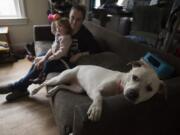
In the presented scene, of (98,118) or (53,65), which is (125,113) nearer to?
(98,118)

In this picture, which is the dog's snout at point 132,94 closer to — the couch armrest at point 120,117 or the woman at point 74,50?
the couch armrest at point 120,117

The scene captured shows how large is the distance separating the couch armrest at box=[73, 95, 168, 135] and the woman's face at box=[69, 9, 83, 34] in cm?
123

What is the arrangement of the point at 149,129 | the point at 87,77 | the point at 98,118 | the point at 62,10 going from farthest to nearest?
Result: the point at 62,10, the point at 87,77, the point at 149,129, the point at 98,118

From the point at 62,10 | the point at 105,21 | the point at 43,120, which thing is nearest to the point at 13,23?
the point at 62,10

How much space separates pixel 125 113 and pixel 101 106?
5.3 inches

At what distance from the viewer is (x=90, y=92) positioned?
1197mm

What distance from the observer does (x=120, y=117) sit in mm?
843

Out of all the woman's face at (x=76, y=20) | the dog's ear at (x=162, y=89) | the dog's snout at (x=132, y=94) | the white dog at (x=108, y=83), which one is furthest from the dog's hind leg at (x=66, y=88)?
the woman's face at (x=76, y=20)

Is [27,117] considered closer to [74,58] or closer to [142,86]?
[74,58]

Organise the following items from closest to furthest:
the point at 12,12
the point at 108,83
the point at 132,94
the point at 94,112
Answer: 1. the point at 94,112
2. the point at 132,94
3. the point at 108,83
4. the point at 12,12

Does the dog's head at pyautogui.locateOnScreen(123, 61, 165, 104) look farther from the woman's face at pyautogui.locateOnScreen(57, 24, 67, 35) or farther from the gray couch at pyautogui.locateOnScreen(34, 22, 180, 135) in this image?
the woman's face at pyautogui.locateOnScreen(57, 24, 67, 35)

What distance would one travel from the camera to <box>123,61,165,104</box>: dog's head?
92 centimetres

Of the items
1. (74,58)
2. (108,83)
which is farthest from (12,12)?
(108,83)

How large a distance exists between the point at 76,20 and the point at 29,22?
2.09 metres
